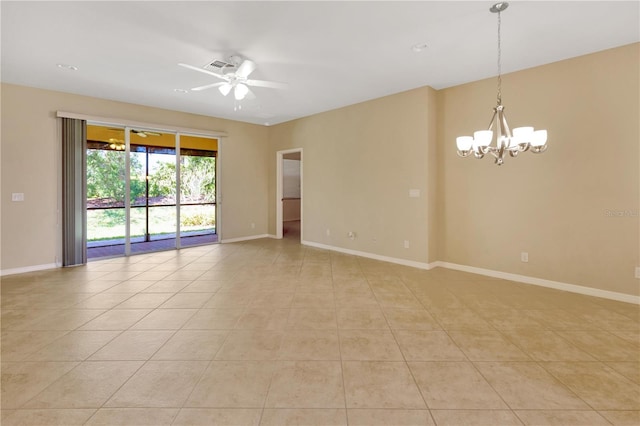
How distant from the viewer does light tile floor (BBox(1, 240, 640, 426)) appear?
170 centimetres

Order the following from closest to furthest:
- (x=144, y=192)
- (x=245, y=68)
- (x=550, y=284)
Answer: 1. (x=245, y=68)
2. (x=550, y=284)
3. (x=144, y=192)

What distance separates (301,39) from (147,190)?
480 centimetres

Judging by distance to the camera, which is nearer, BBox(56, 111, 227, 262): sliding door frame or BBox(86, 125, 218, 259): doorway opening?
BBox(56, 111, 227, 262): sliding door frame

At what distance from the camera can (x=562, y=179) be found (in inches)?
147

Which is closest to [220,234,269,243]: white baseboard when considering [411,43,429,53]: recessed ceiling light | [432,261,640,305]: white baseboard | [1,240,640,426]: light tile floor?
[1,240,640,426]: light tile floor

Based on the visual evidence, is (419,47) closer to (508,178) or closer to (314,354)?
(508,178)

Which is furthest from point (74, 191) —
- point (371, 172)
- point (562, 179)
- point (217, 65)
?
point (562, 179)

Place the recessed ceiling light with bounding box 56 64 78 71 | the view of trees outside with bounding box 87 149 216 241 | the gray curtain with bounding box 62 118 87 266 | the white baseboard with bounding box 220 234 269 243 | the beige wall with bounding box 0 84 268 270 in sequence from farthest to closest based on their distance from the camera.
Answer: the white baseboard with bounding box 220 234 269 243
the view of trees outside with bounding box 87 149 216 241
the gray curtain with bounding box 62 118 87 266
the beige wall with bounding box 0 84 268 270
the recessed ceiling light with bounding box 56 64 78 71

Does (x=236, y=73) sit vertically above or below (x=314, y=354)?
above

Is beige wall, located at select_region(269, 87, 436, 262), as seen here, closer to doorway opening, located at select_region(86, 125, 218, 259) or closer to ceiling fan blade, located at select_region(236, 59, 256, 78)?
doorway opening, located at select_region(86, 125, 218, 259)

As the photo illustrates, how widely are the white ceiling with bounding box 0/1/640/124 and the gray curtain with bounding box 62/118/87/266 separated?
0.72m

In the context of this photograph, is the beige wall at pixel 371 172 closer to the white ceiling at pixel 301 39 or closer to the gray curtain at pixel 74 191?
the white ceiling at pixel 301 39

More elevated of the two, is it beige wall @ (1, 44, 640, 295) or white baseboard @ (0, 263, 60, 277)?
beige wall @ (1, 44, 640, 295)

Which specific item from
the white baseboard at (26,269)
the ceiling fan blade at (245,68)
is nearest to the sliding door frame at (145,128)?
the white baseboard at (26,269)
